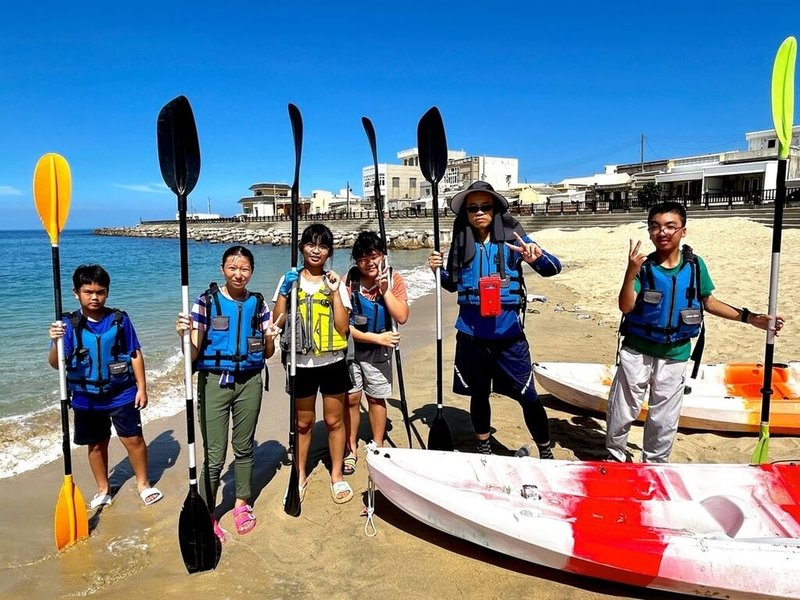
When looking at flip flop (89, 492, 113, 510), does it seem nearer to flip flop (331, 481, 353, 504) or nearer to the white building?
flip flop (331, 481, 353, 504)

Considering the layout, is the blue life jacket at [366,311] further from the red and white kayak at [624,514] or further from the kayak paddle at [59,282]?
the kayak paddle at [59,282]

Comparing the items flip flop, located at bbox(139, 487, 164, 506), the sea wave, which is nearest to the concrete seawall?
the sea wave

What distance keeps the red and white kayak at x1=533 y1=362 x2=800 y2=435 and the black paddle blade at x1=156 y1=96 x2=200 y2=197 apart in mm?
3741

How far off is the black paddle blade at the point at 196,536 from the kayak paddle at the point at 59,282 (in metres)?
0.87

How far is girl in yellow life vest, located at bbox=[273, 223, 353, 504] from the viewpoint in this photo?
3412mm

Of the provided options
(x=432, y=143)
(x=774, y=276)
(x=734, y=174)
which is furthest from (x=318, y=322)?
(x=734, y=174)

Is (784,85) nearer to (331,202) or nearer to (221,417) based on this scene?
(221,417)

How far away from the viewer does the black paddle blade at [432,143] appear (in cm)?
466

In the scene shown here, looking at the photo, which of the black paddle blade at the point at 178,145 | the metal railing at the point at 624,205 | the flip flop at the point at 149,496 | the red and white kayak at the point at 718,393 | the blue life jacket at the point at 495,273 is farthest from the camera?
the metal railing at the point at 624,205

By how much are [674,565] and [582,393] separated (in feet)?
8.67

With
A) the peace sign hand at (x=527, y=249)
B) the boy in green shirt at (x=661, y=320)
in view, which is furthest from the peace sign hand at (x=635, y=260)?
the peace sign hand at (x=527, y=249)

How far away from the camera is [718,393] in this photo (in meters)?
5.13

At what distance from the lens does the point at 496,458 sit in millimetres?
3410

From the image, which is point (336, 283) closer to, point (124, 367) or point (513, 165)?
point (124, 367)
